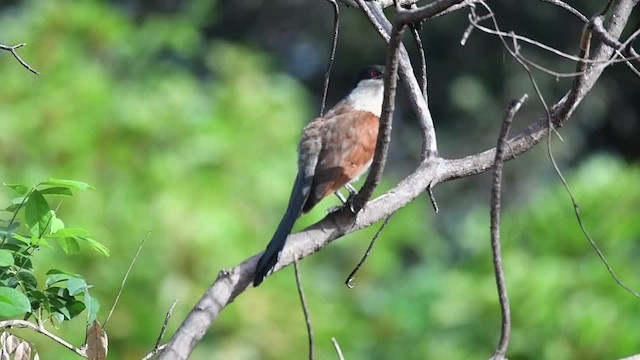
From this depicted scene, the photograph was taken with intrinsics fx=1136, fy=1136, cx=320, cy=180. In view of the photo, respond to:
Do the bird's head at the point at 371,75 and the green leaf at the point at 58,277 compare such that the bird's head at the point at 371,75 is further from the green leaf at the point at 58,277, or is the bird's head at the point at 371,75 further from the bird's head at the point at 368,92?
the green leaf at the point at 58,277

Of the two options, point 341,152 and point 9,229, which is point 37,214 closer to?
point 9,229

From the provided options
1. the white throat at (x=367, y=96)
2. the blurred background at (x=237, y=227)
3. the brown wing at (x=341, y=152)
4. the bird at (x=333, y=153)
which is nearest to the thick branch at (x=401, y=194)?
the bird at (x=333, y=153)

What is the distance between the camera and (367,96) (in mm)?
4258

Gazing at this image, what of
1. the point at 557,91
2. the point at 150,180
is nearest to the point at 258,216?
the point at 150,180

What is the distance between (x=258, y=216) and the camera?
595 cm

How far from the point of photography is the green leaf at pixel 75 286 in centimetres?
224

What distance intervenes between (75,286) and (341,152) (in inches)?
62.0

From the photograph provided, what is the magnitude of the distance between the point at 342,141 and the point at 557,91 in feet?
27.6

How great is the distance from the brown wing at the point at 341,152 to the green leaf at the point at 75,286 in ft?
4.20

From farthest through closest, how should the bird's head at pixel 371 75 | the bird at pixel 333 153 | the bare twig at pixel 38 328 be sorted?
the bird's head at pixel 371 75, the bird at pixel 333 153, the bare twig at pixel 38 328

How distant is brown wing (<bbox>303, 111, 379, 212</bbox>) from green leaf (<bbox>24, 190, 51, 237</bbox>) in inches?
50.2

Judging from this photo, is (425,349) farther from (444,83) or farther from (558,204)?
(444,83)

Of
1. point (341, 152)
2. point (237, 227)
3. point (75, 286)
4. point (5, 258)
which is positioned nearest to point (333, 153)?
point (341, 152)

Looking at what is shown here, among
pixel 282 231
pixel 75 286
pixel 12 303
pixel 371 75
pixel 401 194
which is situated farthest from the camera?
pixel 371 75
